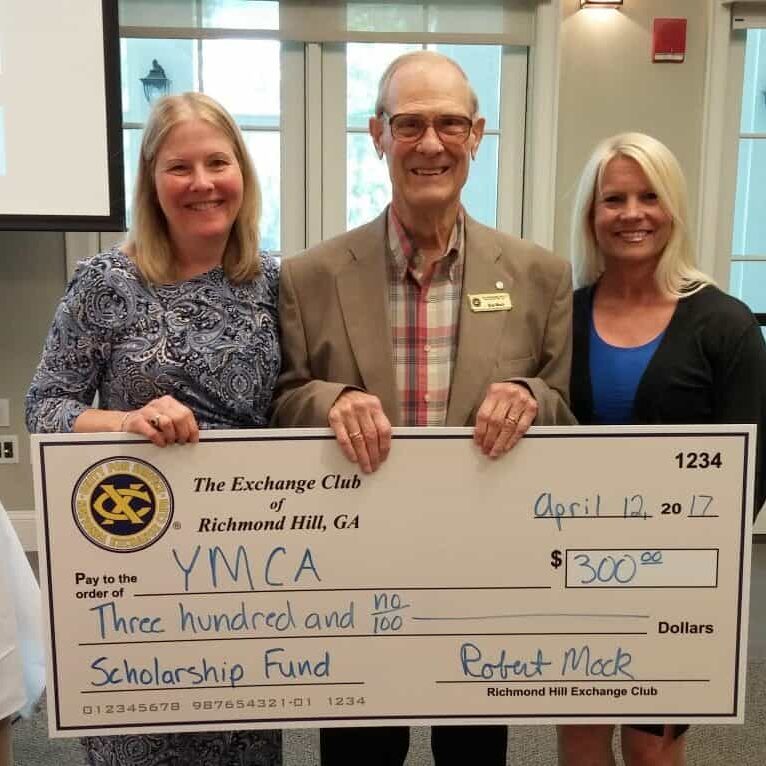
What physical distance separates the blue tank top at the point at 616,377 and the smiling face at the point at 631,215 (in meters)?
0.18

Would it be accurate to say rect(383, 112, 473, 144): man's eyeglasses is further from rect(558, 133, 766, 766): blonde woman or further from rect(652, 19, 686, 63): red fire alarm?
rect(652, 19, 686, 63): red fire alarm

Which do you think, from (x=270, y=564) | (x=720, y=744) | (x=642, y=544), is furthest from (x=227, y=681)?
(x=720, y=744)

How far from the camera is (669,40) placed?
11.9 feet

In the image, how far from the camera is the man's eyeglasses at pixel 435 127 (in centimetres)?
→ 137

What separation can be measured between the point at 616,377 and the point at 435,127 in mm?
583

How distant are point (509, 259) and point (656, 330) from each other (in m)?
0.33

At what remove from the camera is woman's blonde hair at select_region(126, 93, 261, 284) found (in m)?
1.31

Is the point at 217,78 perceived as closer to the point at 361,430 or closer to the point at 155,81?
the point at 155,81

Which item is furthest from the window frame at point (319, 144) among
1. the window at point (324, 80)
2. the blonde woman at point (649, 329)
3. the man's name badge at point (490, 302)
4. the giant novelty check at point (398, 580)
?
the giant novelty check at point (398, 580)

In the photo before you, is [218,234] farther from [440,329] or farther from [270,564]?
[270,564]

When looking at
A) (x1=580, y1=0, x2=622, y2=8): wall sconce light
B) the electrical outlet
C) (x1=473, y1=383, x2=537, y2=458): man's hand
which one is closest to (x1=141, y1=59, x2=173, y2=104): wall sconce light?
the electrical outlet

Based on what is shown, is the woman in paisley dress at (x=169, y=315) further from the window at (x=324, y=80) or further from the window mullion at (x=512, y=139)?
the window mullion at (x=512, y=139)

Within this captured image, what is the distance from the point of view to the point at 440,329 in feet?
4.76

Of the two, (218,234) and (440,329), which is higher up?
(218,234)
